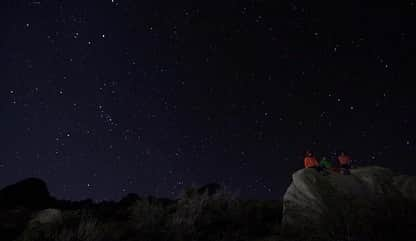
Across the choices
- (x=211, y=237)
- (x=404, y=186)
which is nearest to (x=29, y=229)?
(x=211, y=237)

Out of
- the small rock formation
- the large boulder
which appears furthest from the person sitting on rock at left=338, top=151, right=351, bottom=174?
the small rock formation

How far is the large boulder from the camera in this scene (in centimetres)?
948

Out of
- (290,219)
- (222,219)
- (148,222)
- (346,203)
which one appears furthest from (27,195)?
(346,203)

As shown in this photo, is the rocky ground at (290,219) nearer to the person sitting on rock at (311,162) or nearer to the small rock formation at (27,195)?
the person sitting on rock at (311,162)

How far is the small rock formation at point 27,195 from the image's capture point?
1889 centimetres

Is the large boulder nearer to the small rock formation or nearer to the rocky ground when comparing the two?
the rocky ground

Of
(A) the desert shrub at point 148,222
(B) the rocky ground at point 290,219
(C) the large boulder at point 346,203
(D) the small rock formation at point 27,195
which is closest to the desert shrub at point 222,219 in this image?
(B) the rocky ground at point 290,219

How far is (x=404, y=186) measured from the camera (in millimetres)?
11070

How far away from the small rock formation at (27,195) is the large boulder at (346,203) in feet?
47.3

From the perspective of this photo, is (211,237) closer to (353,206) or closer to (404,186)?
(353,206)

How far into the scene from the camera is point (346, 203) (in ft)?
34.1

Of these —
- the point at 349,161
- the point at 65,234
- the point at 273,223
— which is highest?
the point at 349,161

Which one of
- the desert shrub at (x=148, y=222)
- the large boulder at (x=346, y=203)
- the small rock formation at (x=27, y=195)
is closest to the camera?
the large boulder at (x=346, y=203)

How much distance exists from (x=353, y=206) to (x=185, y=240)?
4.93 m
